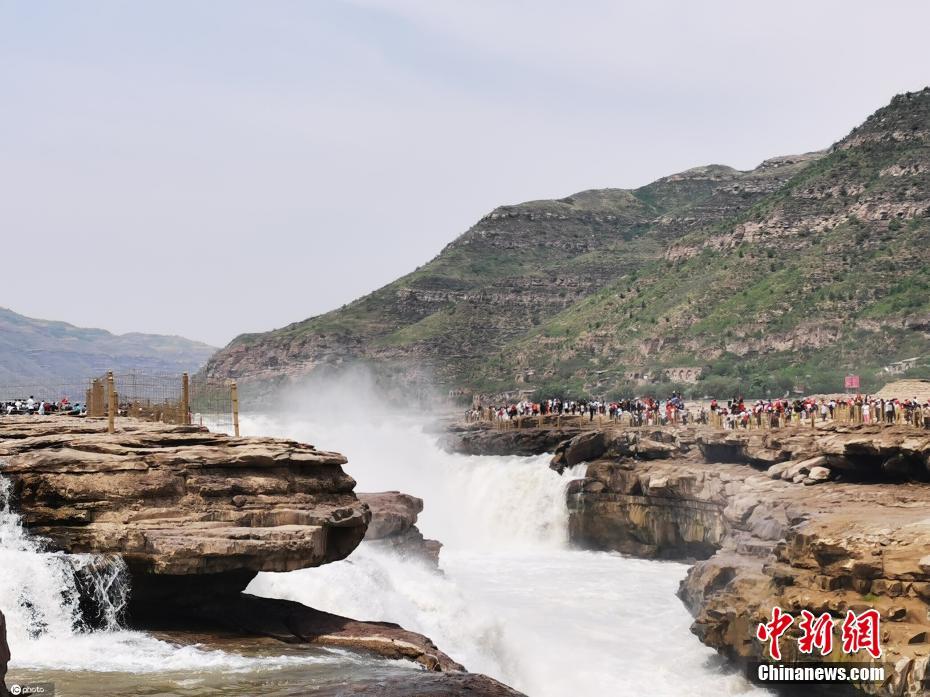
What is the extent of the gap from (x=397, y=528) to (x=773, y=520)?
1102 cm

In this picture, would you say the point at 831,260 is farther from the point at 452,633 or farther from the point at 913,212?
the point at 452,633

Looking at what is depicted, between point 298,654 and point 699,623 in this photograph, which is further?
point 699,623

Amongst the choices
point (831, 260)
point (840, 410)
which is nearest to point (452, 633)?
point (840, 410)

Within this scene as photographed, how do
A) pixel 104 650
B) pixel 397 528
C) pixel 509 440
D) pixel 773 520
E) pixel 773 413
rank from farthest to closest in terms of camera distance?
pixel 509 440, pixel 773 413, pixel 397 528, pixel 773 520, pixel 104 650

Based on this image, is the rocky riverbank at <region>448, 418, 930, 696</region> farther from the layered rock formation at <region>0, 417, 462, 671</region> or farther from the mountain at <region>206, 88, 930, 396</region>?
the mountain at <region>206, 88, 930, 396</region>

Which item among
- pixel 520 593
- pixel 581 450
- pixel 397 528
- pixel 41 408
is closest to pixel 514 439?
pixel 581 450

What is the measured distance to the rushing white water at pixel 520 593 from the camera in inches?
980

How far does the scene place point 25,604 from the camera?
61.3 feet

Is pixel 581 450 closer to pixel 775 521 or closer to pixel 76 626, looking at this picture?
pixel 775 521

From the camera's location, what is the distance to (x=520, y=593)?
3769 cm

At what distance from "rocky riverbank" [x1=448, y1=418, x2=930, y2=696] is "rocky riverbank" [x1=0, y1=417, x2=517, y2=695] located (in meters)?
8.03

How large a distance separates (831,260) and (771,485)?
67165mm

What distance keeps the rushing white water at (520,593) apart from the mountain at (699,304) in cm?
3292

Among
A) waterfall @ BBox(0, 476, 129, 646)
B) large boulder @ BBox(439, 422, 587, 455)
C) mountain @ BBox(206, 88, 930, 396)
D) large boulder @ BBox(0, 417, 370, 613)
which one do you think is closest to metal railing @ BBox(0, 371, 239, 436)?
large boulder @ BBox(0, 417, 370, 613)
